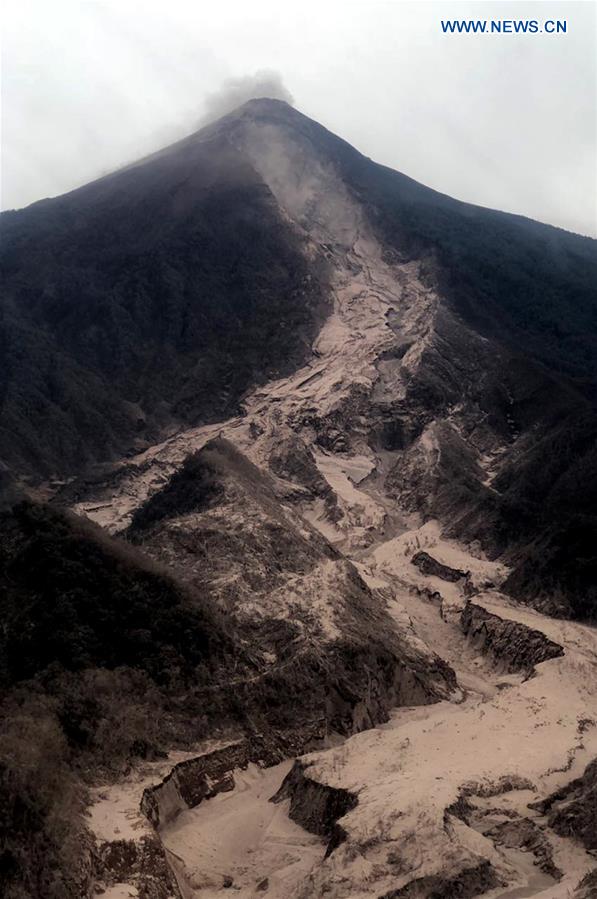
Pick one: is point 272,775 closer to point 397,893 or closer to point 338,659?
point 338,659

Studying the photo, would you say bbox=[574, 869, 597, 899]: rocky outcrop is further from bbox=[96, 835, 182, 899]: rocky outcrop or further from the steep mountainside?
bbox=[96, 835, 182, 899]: rocky outcrop

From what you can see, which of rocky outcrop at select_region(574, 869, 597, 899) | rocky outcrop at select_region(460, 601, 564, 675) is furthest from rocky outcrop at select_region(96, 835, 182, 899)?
rocky outcrop at select_region(460, 601, 564, 675)

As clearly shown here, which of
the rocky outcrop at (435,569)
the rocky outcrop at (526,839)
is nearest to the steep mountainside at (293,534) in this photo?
the rocky outcrop at (526,839)

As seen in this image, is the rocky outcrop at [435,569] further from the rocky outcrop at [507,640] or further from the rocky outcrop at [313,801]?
the rocky outcrop at [313,801]

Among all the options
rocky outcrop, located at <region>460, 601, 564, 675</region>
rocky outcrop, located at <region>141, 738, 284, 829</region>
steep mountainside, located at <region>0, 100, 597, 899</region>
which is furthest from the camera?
rocky outcrop, located at <region>460, 601, 564, 675</region>

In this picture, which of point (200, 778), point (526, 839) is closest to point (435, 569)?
point (200, 778)

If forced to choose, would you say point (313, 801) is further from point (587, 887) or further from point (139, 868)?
point (587, 887)

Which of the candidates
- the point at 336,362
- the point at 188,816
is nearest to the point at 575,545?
the point at 188,816
